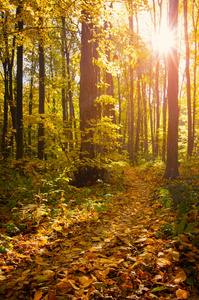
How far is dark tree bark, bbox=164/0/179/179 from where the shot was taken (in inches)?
281

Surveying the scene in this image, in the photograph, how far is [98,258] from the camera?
2.37 metres

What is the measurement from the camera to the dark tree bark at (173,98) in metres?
7.14

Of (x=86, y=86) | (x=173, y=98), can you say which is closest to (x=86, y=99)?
(x=86, y=86)

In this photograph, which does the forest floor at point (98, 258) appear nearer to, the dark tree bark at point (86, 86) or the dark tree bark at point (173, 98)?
A: the dark tree bark at point (86, 86)

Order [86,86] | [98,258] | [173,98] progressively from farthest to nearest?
[173,98], [86,86], [98,258]

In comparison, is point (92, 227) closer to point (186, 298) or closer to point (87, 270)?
point (87, 270)

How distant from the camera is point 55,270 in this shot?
216 cm

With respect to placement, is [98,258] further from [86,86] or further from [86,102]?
[86,86]

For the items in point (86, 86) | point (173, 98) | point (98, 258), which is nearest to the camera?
point (98, 258)

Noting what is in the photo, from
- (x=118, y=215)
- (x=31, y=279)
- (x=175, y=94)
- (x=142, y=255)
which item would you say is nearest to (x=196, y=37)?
(x=175, y=94)

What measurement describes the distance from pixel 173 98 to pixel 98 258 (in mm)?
6699

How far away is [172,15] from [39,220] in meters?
8.47

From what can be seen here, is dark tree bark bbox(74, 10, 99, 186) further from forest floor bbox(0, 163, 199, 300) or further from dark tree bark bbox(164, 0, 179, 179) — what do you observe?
dark tree bark bbox(164, 0, 179, 179)

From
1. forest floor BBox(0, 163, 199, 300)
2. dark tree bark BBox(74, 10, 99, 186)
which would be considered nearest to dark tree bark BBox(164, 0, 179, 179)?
dark tree bark BBox(74, 10, 99, 186)
